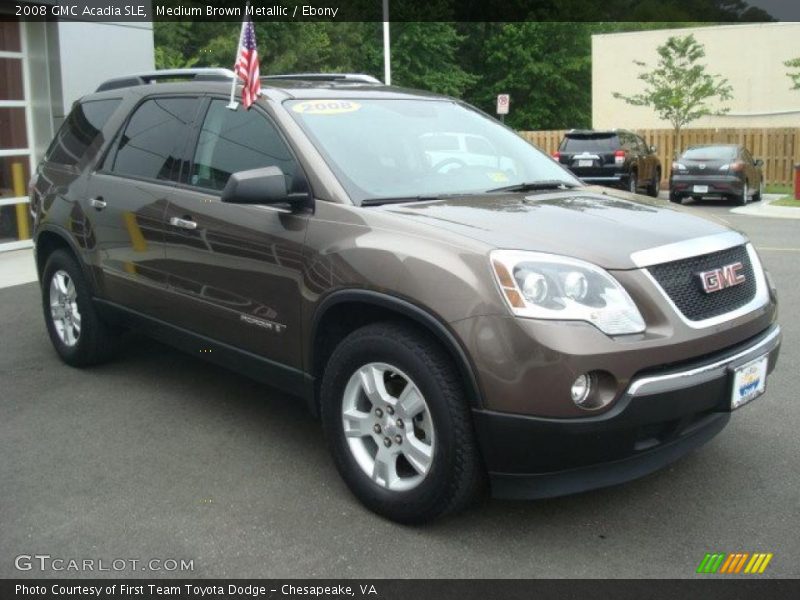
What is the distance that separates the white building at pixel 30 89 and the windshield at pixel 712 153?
44.0ft

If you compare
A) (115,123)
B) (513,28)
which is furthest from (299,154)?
(513,28)

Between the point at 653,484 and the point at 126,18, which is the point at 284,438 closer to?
the point at 653,484

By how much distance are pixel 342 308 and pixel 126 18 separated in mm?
10483

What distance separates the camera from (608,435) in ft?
10.4

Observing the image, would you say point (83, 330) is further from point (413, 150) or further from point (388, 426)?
point (388, 426)

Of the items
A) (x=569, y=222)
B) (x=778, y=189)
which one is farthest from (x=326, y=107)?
(x=778, y=189)

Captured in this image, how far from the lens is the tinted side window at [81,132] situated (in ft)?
18.7

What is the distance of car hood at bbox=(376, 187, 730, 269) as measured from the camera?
11.0ft

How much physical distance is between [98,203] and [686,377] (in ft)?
12.1

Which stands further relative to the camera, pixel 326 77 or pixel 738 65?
pixel 738 65

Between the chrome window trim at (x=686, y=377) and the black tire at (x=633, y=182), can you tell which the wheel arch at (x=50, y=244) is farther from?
the black tire at (x=633, y=182)

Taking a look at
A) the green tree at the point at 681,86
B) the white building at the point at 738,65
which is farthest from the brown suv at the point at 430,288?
the white building at the point at 738,65
